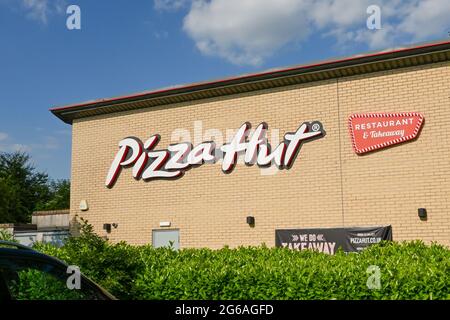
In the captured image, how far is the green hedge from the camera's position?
6.69 metres

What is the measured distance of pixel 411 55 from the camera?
504 inches

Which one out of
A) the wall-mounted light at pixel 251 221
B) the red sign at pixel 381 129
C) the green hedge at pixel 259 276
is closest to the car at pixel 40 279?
the green hedge at pixel 259 276

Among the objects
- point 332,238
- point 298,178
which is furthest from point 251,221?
point 332,238

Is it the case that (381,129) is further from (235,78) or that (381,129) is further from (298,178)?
(235,78)

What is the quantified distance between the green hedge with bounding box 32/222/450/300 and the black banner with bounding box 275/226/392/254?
10.6ft

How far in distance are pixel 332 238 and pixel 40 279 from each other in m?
9.39

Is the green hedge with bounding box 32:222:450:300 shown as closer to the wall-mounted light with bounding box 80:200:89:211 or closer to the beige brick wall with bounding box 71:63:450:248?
the beige brick wall with bounding box 71:63:450:248

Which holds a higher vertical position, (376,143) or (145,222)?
(376,143)

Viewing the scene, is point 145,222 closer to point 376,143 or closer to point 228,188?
point 228,188

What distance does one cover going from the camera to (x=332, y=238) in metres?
13.4

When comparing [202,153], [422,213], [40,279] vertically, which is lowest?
[40,279]

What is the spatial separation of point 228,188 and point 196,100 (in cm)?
293
